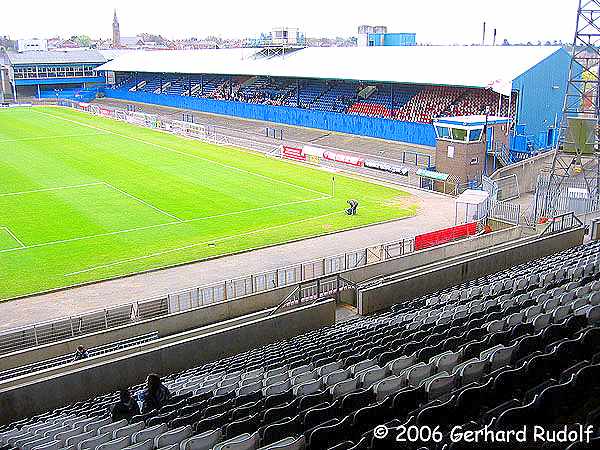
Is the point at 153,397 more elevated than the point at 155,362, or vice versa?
the point at 153,397

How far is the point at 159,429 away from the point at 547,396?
551 cm

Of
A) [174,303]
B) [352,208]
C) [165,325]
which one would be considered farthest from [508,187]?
[165,325]

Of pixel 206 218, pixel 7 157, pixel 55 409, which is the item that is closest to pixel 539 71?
pixel 206 218

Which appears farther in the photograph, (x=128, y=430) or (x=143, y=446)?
(x=128, y=430)

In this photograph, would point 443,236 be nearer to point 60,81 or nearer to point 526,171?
point 526,171

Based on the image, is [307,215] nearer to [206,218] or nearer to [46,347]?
[206,218]

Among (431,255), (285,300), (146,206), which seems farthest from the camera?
(146,206)

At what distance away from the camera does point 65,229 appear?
102 ft

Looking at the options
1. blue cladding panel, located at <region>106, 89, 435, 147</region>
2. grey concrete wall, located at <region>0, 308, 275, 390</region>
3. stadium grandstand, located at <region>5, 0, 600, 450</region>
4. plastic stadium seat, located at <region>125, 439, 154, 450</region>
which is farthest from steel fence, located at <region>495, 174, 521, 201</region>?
plastic stadium seat, located at <region>125, 439, 154, 450</region>

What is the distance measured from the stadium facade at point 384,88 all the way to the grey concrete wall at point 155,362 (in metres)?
32.9

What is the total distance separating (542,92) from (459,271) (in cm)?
3354

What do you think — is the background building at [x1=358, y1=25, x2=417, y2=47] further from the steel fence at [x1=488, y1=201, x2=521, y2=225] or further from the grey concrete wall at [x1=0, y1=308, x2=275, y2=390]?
the grey concrete wall at [x1=0, y1=308, x2=275, y2=390]

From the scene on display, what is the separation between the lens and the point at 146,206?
35.8m

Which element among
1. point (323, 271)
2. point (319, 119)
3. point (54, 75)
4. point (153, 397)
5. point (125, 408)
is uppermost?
point (54, 75)
